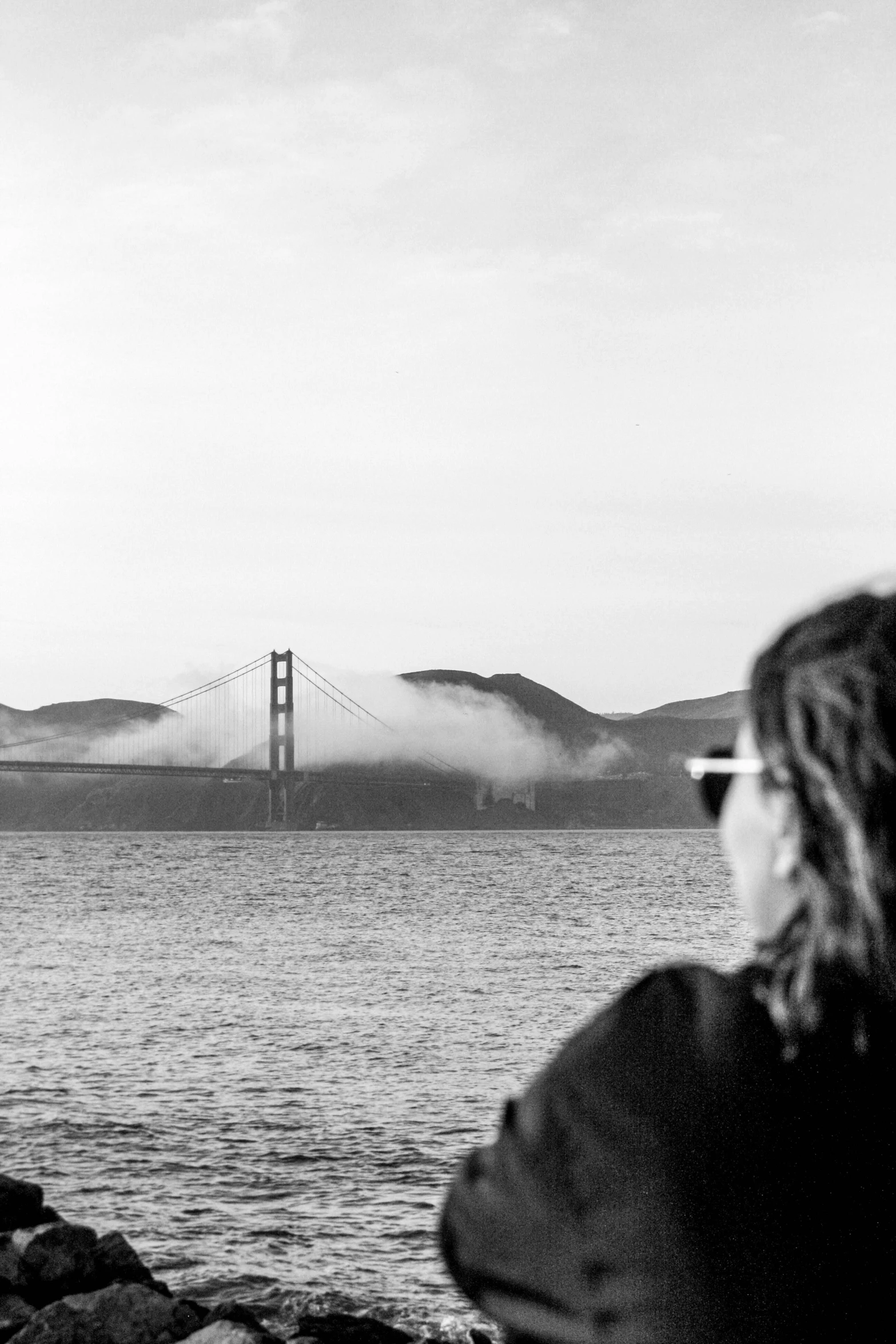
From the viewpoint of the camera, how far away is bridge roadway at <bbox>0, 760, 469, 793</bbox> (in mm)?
52719

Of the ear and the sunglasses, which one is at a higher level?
the sunglasses

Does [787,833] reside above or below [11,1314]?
above

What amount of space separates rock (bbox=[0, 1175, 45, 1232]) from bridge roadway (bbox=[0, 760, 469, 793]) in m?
46.5

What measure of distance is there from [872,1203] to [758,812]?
26 centimetres

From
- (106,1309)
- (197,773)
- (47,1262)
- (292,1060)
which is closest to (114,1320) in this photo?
(106,1309)

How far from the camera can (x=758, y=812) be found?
960 mm

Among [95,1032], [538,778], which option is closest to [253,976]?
[95,1032]

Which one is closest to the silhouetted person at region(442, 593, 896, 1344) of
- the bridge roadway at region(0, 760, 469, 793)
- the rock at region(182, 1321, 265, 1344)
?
the rock at region(182, 1321, 265, 1344)

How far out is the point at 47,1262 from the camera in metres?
5.86

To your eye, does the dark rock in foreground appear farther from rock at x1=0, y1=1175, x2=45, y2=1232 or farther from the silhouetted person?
the silhouetted person

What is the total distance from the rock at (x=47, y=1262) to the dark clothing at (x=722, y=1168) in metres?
5.47

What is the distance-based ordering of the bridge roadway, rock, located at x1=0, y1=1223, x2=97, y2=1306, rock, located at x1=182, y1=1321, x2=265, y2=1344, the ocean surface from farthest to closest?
the bridge roadway → the ocean surface → rock, located at x1=0, y1=1223, x2=97, y2=1306 → rock, located at x1=182, y1=1321, x2=265, y2=1344

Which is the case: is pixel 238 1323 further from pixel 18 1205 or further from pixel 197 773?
pixel 197 773

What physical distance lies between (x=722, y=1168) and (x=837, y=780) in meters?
0.26
